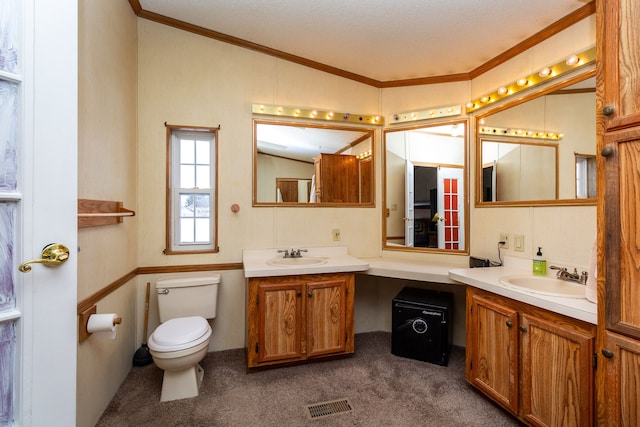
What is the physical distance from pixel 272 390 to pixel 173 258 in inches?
52.0

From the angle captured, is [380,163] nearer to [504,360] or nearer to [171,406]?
[504,360]

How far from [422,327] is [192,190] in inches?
89.2

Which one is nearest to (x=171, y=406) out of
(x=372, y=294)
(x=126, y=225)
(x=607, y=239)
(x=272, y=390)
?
(x=272, y=390)

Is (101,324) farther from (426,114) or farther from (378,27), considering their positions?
(426,114)

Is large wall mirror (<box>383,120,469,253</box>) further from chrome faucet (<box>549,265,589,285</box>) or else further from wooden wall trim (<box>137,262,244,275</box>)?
wooden wall trim (<box>137,262,244,275</box>)

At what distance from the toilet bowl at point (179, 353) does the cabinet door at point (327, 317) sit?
2.53ft

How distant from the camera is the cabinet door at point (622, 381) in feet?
3.37

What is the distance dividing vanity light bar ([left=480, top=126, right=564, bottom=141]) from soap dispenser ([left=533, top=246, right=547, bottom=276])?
78cm

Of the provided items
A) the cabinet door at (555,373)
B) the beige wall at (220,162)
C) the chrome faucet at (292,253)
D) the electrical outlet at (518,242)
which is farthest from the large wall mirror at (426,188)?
the cabinet door at (555,373)

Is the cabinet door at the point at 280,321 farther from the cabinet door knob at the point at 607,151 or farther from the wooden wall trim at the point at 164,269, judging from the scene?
the cabinet door knob at the point at 607,151

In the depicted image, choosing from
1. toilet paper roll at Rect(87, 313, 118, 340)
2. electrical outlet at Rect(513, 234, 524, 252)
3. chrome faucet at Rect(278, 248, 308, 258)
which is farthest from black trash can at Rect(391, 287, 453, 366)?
toilet paper roll at Rect(87, 313, 118, 340)

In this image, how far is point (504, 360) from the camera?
5.60 feet

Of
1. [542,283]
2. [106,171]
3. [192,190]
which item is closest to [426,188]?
[542,283]

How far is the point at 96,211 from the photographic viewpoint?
162 centimetres
